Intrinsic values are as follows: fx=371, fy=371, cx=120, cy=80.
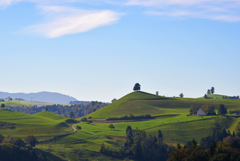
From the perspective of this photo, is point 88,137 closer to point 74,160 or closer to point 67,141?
point 67,141

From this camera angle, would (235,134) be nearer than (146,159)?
No

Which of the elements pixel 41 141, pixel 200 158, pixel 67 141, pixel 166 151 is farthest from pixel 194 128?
pixel 200 158

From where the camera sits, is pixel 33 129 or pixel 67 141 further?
pixel 33 129

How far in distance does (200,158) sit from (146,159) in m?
79.4

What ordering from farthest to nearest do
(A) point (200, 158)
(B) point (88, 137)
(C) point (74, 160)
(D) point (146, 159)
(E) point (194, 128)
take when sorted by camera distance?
1. (E) point (194, 128)
2. (B) point (88, 137)
3. (D) point (146, 159)
4. (C) point (74, 160)
5. (A) point (200, 158)

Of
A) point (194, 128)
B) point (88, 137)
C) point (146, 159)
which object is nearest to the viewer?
point (146, 159)

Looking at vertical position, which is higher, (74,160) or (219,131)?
(219,131)

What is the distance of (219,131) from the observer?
178875 mm

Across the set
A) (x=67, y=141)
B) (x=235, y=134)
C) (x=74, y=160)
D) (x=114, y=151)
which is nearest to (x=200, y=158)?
(x=74, y=160)

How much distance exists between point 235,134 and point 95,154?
73.0 m

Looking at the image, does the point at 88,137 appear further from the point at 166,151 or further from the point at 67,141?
the point at 166,151

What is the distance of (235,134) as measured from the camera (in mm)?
180375

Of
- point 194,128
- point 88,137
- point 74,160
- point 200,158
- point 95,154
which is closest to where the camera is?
point 200,158

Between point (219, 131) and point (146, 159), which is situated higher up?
point (219, 131)
